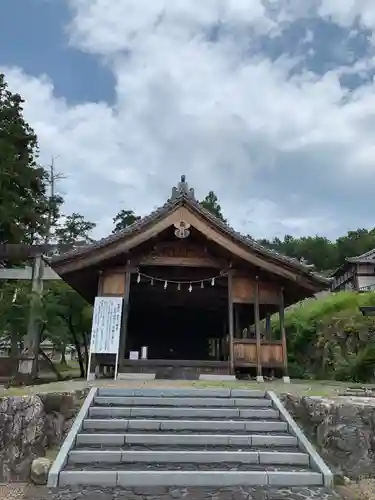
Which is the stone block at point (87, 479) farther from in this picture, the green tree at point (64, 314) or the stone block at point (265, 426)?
the green tree at point (64, 314)

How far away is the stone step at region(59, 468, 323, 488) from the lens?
6125 millimetres

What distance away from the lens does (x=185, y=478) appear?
20.3 ft

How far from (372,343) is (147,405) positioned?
11803mm

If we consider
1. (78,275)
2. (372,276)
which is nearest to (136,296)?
(78,275)

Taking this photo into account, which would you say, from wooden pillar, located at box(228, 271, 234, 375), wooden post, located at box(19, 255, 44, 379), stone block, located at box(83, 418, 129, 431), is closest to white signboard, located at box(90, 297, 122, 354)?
wooden pillar, located at box(228, 271, 234, 375)

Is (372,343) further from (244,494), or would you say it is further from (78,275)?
(244,494)

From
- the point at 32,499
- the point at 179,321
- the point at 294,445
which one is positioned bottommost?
the point at 32,499

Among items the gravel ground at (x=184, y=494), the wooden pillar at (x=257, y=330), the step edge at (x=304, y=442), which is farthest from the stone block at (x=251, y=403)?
the wooden pillar at (x=257, y=330)

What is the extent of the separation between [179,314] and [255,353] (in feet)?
19.5

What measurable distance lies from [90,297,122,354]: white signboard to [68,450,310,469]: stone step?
563 centimetres

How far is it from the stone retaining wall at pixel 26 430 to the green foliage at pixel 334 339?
12200mm

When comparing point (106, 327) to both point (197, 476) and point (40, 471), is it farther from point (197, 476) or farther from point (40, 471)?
point (197, 476)

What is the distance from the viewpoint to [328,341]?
19.9m

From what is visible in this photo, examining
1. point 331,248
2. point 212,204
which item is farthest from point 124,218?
point 331,248
